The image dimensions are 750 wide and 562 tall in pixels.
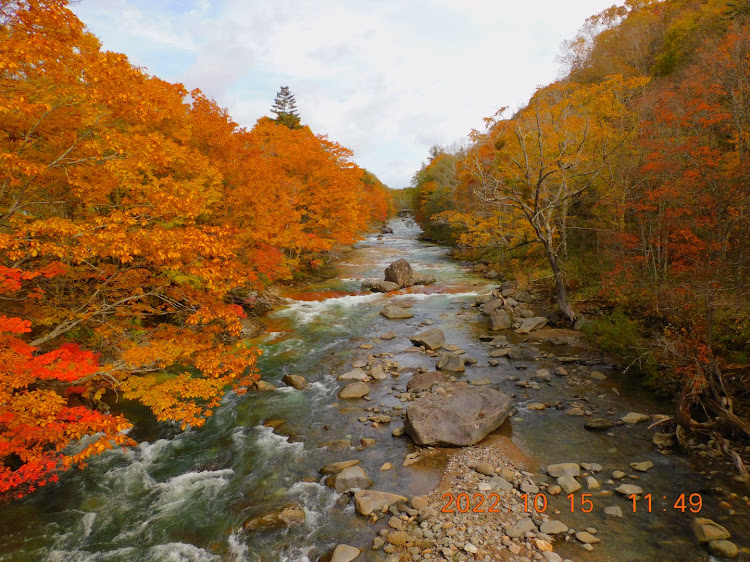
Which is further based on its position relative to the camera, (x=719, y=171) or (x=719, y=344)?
(x=719, y=171)

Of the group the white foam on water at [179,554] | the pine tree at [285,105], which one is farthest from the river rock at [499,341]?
Answer: the pine tree at [285,105]

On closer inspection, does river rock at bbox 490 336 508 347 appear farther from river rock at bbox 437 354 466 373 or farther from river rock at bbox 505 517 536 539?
river rock at bbox 505 517 536 539

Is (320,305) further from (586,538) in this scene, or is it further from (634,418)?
(586,538)

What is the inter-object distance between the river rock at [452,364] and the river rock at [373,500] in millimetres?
6299

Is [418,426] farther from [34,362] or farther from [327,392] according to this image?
[34,362]

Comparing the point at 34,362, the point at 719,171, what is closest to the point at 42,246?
the point at 34,362

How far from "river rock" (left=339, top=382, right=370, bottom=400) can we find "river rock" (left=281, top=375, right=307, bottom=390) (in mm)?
1474

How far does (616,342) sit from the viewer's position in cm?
1196

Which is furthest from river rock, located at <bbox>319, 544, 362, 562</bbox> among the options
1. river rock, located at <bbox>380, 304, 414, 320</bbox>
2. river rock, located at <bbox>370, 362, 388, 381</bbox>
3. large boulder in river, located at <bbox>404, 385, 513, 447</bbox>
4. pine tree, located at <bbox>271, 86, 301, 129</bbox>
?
pine tree, located at <bbox>271, 86, 301, 129</bbox>

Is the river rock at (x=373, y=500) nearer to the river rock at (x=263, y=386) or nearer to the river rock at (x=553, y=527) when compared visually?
the river rock at (x=553, y=527)

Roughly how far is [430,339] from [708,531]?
33.4 feet

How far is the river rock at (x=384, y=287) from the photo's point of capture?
2538 centimetres

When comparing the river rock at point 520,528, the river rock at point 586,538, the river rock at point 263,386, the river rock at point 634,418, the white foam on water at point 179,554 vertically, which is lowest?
the river rock at point 634,418

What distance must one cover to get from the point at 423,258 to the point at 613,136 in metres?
22.1
